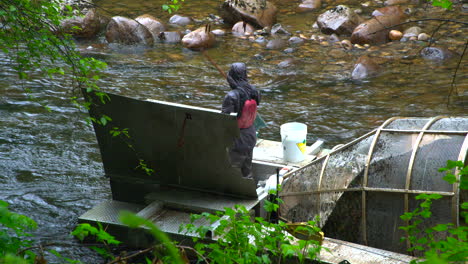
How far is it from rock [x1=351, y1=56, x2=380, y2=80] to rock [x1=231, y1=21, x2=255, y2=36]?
4.63 metres

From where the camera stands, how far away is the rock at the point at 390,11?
18.2 meters

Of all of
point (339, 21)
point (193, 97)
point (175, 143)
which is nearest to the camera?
point (175, 143)

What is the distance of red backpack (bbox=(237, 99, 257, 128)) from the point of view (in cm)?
771

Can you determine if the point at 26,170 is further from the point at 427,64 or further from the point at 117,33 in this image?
the point at 427,64

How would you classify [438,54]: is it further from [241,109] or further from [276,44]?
[241,109]

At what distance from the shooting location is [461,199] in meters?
5.66

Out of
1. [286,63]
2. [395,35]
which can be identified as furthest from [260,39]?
[395,35]

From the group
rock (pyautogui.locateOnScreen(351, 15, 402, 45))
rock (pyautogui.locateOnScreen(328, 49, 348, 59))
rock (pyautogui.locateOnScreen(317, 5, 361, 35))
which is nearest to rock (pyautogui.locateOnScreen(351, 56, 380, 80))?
rock (pyautogui.locateOnScreen(328, 49, 348, 59))

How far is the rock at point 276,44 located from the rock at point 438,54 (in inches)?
158

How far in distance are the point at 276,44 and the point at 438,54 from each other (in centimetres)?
458

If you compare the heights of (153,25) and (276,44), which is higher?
(153,25)

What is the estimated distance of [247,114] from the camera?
7766 mm

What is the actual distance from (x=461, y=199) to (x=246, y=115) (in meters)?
3.06

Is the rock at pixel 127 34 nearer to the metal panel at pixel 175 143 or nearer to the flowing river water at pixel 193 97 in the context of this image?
the flowing river water at pixel 193 97
